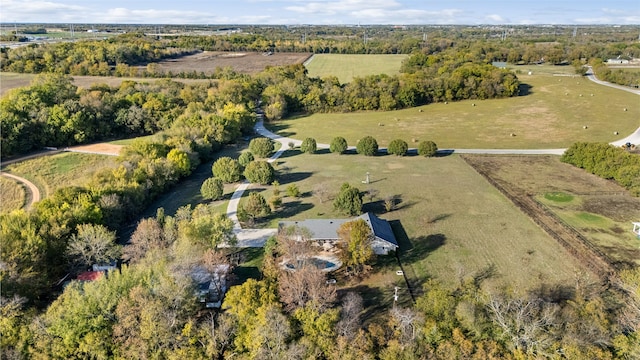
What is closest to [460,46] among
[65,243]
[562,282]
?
[562,282]

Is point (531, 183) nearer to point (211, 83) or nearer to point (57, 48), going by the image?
point (211, 83)

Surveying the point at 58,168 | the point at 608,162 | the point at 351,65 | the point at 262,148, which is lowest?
the point at 58,168

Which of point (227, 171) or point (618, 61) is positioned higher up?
point (618, 61)

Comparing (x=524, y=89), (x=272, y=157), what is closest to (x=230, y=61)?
(x=524, y=89)

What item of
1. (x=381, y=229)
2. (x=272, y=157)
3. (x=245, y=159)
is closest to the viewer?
(x=381, y=229)

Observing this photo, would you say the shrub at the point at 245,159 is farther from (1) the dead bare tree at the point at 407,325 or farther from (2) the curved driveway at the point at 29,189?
(1) the dead bare tree at the point at 407,325

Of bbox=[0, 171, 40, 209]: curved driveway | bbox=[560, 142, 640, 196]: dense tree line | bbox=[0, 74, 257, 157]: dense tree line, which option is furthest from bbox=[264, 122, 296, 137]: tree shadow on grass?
bbox=[560, 142, 640, 196]: dense tree line

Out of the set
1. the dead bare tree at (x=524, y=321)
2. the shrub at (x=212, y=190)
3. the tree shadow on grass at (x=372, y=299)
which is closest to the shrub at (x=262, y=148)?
the shrub at (x=212, y=190)

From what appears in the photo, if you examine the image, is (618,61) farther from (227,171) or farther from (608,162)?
(227,171)

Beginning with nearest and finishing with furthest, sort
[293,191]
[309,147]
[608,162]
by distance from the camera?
[293,191] < [608,162] < [309,147]
